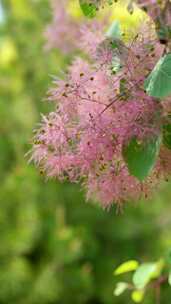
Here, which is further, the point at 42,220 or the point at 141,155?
the point at 42,220

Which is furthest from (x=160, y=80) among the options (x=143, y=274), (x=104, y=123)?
(x=143, y=274)

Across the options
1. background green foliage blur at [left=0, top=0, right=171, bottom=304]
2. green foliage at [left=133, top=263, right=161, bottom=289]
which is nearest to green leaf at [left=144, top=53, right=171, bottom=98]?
green foliage at [left=133, top=263, right=161, bottom=289]

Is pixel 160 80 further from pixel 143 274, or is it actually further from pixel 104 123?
pixel 143 274

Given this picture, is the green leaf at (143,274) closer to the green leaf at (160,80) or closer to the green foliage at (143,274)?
the green foliage at (143,274)

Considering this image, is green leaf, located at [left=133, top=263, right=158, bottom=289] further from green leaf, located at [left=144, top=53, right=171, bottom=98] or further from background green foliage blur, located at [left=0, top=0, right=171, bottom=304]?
background green foliage blur, located at [left=0, top=0, right=171, bottom=304]

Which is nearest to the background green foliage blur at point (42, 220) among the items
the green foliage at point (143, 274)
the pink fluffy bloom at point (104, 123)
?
the green foliage at point (143, 274)
